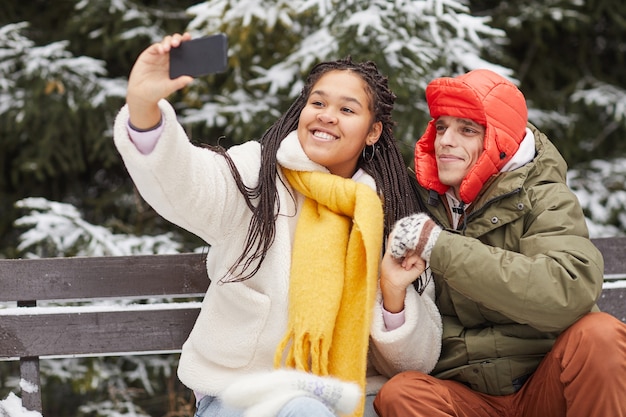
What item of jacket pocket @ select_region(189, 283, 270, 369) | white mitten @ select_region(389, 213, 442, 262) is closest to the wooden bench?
jacket pocket @ select_region(189, 283, 270, 369)

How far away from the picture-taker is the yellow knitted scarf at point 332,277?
2740 mm

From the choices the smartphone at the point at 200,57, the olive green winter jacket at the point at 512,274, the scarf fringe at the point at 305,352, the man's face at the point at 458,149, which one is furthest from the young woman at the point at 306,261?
the smartphone at the point at 200,57

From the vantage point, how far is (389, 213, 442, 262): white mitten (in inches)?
105

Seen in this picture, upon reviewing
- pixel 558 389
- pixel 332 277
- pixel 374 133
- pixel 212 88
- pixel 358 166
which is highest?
pixel 374 133

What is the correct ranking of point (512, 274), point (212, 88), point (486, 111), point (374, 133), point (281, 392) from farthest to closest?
point (212, 88) → point (374, 133) → point (486, 111) → point (512, 274) → point (281, 392)

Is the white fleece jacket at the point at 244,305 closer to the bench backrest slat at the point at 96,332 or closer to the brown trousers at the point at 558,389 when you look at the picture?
the brown trousers at the point at 558,389

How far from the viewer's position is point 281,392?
8.08ft

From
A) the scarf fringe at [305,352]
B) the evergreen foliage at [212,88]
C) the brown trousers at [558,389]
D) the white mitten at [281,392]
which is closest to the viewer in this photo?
the white mitten at [281,392]

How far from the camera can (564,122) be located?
19.7 ft

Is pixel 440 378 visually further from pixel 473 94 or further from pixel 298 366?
pixel 473 94

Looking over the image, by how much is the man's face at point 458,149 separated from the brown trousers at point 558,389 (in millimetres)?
655

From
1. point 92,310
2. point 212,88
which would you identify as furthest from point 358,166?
point 212,88

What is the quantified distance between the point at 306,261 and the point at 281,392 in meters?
0.51

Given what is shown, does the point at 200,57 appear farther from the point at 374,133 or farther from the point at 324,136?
the point at 374,133
